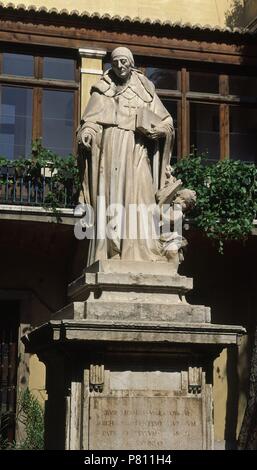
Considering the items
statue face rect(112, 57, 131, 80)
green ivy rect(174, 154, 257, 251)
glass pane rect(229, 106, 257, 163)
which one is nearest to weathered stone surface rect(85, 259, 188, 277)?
statue face rect(112, 57, 131, 80)

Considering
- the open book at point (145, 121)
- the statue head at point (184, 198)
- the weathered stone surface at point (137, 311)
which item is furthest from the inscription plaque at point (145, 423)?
the open book at point (145, 121)

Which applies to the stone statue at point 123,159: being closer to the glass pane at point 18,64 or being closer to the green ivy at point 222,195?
the green ivy at point 222,195

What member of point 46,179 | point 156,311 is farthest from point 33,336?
point 46,179

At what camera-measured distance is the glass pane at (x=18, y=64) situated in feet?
54.8

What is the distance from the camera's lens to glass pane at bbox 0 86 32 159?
16.4 m

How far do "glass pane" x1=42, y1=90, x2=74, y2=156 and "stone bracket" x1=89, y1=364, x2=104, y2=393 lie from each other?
986 cm

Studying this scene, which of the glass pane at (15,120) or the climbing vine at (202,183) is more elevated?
the glass pane at (15,120)

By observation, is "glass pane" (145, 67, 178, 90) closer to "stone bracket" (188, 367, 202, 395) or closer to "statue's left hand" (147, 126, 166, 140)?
"statue's left hand" (147, 126, 166, 140)

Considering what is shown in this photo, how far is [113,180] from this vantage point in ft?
26.0

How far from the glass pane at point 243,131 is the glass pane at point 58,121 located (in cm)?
326

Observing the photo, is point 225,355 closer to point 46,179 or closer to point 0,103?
point 46,179

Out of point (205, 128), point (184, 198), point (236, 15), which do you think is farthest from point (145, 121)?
point (236, 15)

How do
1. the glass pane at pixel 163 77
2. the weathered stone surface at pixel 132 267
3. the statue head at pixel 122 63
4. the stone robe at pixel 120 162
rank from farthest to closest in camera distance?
the glass pane at pixel 163 77 < the statue head at pixel 122 63 < the stone robe at pixel 120 162 < the weathered stone surface at pixel 132 267
